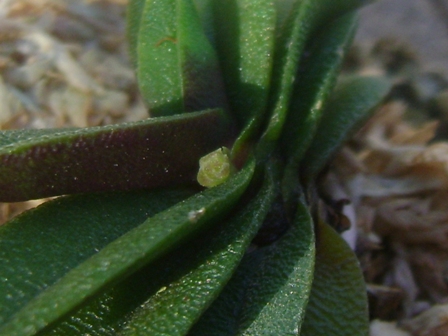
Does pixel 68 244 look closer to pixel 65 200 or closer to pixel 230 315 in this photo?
pixel 65 200

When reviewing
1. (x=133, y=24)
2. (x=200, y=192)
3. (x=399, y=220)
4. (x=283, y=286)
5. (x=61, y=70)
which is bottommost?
(x=399, y=220)

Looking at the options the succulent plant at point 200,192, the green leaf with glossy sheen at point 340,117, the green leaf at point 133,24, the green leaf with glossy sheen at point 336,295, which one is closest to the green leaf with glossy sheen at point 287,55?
the succulent plant at point 200,192

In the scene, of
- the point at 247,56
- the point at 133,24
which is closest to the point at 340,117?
the point at 247,56

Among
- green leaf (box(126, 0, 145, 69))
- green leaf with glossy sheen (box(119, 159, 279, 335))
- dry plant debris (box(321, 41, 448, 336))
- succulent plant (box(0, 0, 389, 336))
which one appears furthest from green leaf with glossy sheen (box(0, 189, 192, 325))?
dry plant debris (box(321, 41, 448, 336))

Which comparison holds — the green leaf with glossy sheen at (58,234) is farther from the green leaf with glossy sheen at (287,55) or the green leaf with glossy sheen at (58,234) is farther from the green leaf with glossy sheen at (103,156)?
the green leaf with glossy sheen at (287,55)

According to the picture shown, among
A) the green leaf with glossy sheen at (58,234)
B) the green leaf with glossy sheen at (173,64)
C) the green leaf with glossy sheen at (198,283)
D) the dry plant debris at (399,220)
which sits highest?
the green leaf with glossy sheen at (173,64)

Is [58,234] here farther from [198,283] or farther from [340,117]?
[340,117]
